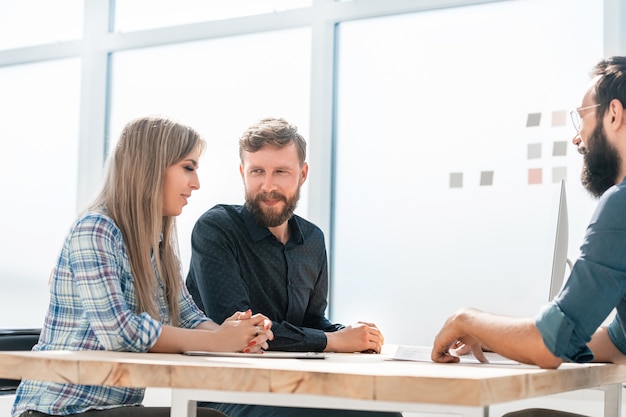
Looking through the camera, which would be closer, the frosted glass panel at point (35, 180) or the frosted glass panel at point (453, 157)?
the frosted glass panel at point (453, 157)

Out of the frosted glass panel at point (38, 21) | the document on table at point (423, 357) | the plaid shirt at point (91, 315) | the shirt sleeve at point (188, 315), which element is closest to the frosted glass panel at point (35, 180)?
the frosted glass panel at point (38, 21)

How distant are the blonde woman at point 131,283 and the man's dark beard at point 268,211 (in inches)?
18.5

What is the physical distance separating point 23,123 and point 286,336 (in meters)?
3.19

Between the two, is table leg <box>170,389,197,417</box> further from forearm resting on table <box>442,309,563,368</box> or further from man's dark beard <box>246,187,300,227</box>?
man's dark beard <box>246,187,300,227</box>

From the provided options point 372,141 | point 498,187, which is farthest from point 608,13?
point 372,141

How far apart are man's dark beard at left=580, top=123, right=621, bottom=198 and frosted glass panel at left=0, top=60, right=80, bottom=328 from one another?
3369 millimetres

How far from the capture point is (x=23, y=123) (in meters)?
4.84

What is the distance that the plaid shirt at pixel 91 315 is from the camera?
1.64 m

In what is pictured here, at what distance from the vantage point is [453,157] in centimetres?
363

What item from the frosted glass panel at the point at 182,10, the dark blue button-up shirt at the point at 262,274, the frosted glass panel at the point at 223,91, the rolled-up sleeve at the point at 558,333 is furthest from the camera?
the frosted glass panel at the point at 182,10

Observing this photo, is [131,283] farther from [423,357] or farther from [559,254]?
[559,254]

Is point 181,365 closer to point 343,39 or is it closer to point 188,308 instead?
point 188,308

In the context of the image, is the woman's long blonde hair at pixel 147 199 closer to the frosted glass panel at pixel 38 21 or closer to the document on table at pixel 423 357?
the document on table at pixel 423 357

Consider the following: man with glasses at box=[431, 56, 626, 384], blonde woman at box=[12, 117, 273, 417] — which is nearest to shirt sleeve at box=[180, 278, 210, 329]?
blonde woman at box=[12, 117, 273, 417]
